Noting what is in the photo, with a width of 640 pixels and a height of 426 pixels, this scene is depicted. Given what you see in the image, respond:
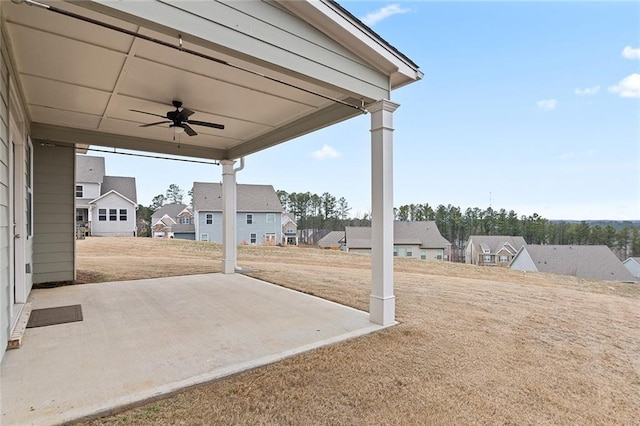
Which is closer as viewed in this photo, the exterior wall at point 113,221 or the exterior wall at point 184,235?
the exterior wall at point 113,221

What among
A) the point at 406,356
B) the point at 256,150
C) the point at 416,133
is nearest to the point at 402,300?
the point at 406,356

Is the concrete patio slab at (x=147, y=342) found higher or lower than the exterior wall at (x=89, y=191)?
lower

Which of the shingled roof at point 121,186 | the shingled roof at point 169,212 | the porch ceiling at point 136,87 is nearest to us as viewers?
the porch ceiling at point 136,87

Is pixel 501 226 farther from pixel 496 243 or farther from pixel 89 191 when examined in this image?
pixel 89 191

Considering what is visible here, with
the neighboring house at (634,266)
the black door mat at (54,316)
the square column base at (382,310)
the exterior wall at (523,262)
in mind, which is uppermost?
the square column base at (382,310)

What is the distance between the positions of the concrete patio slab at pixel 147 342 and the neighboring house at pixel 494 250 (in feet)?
98.5

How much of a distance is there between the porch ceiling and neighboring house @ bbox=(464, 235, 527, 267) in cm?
2994

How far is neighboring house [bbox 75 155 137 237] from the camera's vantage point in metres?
20.0

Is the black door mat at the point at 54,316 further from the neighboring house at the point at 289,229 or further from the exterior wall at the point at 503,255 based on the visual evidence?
the exterior wall at the point at 503,255

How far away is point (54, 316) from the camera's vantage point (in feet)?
13.0

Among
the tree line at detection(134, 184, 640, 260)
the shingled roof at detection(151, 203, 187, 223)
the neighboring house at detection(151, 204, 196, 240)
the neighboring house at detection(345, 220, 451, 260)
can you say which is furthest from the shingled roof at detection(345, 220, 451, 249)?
the shingled roof at detection(151, 203, 187, 223)

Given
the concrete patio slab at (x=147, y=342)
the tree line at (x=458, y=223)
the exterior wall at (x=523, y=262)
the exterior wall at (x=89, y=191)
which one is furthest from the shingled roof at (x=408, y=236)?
the concrete patio slab at (x=147, y=342)

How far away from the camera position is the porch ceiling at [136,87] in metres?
2.71

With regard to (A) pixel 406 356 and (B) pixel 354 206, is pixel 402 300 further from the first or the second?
(B) pixel 354 206
